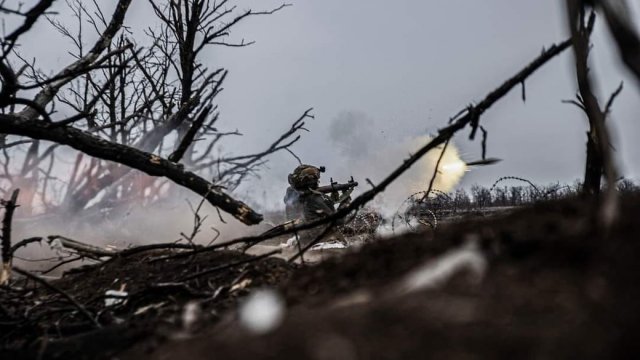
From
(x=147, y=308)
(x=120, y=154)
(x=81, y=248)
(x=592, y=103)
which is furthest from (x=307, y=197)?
(x=592, y=103)

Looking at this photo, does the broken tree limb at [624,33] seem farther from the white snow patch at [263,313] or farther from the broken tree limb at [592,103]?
the white snow patch at [263,313]

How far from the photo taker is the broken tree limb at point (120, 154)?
165 inches

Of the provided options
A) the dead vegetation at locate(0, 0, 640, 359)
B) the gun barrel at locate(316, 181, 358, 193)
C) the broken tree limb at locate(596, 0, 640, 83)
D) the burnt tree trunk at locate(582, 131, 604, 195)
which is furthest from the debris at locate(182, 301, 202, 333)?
the gun barrel at locate(316, 181, 358, 193)

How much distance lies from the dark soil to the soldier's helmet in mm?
8468

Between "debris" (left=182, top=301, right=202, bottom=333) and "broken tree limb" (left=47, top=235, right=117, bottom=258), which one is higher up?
"broken tree limb" (left=47, top=235, right=117, bottom=258)

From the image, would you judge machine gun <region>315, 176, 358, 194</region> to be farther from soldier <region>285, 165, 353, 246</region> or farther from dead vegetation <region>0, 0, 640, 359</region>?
dead vegetation <region>0, 0, 640, 359</region>

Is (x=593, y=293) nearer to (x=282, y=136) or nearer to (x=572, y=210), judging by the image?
(x=572, y=210)

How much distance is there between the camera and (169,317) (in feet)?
7.16

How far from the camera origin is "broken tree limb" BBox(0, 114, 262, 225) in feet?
13.7

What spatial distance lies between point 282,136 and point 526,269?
28.9 feet

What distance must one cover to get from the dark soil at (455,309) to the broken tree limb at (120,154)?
204cm

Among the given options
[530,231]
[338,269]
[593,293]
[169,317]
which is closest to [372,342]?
[593,293]

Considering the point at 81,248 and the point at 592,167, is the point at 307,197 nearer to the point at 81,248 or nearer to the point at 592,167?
the point at 81,248

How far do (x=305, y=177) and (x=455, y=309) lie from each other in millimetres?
9554
